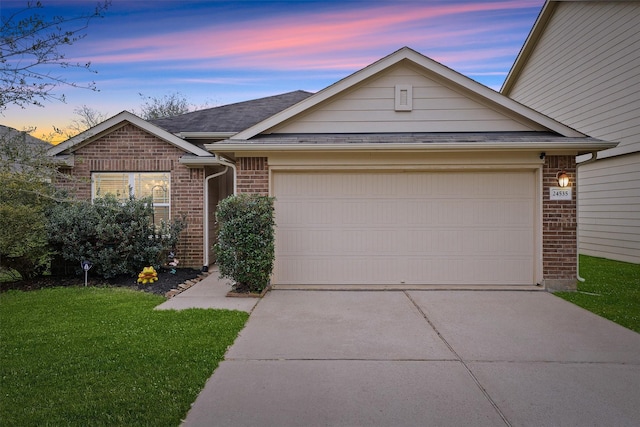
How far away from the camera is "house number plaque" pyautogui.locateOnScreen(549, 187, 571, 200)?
762cm

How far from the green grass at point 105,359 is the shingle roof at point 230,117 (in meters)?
6.33

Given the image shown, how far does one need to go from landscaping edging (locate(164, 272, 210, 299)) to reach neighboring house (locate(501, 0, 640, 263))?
10.7 m

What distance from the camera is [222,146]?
7.50 metres

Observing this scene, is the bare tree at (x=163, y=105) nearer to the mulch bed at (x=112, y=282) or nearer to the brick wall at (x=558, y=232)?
the mulch bed at (x=112, y=282)

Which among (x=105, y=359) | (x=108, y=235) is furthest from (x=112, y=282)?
(x=105, y=359)

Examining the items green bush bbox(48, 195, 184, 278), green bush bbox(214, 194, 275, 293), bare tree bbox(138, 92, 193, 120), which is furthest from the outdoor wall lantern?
bare tree bbox(138, 92, 193, 120)

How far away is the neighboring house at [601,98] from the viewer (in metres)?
11.4

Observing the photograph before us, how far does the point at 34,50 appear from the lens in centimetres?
427

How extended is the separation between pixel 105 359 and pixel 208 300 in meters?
2.76

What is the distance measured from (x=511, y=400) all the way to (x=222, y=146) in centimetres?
603

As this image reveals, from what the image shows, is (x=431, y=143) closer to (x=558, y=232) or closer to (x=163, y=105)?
(x=558, y=232)

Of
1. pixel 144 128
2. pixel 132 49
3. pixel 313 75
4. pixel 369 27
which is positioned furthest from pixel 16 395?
pixel 313 75

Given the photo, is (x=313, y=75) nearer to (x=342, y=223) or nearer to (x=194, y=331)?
(x=342, y=223)

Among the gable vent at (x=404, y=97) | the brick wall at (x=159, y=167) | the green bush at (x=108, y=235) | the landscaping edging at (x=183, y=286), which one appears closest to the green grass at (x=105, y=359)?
the landscaping edging at (x=183, y=286)
